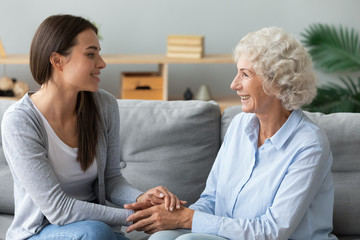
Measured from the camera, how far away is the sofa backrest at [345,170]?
2.21 metres

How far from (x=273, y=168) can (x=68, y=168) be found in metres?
0.67

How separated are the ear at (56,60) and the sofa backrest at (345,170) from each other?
1.01 meters

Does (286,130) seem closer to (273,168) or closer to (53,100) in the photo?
(273,168)

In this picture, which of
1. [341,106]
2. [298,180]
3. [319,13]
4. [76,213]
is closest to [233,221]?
[298,180]

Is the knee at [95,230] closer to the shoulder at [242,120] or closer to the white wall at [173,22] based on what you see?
the shoulder at [242,120]

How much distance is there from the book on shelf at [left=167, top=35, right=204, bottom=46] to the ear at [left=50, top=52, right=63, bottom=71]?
2.14 m

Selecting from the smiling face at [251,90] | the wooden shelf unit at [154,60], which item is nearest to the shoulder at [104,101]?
the smiling face at [251,90]

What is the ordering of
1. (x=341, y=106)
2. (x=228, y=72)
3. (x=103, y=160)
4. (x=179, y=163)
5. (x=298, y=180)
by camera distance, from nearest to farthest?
(x=298, y=180), (x=103, y=160), (x=179, y=163), (x=341, y=106), (x=228, y=72)

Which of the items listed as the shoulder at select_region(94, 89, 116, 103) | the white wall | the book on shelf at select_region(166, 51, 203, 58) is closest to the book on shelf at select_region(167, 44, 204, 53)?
the book on shelf at select_region(166, 51, 203, 58)

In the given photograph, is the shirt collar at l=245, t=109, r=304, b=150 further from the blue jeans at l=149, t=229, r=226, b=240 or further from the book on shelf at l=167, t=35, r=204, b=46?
the book on shelf at l=167, t=35, r=204, b=46

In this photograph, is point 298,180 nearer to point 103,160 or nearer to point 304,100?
point 304,100

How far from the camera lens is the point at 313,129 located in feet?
5.86

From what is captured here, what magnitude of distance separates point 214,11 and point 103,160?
260 centimetres

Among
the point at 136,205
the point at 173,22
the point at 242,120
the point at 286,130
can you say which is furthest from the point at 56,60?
the point at 173,22
